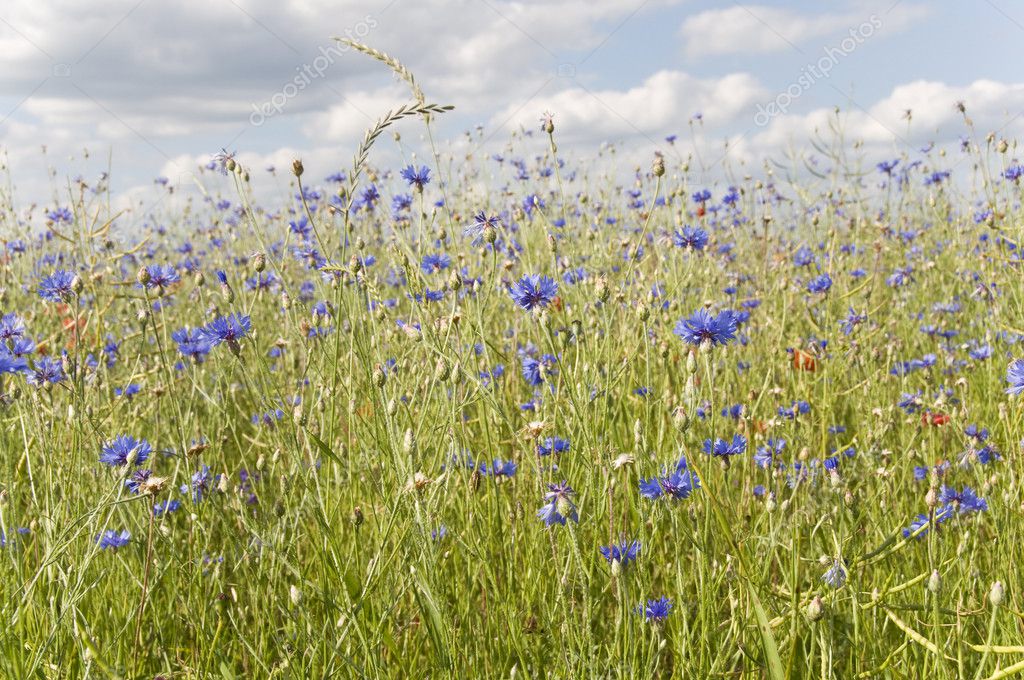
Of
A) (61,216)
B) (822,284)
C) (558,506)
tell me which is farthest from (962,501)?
(61,216)

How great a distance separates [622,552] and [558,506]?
0.18 meters

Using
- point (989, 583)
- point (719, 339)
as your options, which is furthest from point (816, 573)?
point (719, 339)

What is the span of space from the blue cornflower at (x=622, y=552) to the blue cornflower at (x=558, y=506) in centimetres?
10

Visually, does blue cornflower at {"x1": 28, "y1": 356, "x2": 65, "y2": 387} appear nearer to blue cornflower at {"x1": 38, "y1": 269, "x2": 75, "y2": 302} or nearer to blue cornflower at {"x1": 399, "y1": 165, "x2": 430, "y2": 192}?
blue cornflower at {"x1": 38, "y1": 269, "x2": 75, "y2": 302}

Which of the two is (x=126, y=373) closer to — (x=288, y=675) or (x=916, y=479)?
(x=288, y=675)

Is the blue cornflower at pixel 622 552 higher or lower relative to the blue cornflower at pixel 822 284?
lower

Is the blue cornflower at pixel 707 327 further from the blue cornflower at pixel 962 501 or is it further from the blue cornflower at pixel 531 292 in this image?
the blue cornflower at pixel 962 501

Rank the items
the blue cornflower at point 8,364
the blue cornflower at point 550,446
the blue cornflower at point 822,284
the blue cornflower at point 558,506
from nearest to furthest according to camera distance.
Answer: the blue cornflower at point 558,506 → the blue cornflower at point 8,364 → the blue cornflower at point 550,446 → the blue cornflower at point 822,284

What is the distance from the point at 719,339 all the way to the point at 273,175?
649 cm

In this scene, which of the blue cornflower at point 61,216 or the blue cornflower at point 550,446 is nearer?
the blue cornflower at point 550,446

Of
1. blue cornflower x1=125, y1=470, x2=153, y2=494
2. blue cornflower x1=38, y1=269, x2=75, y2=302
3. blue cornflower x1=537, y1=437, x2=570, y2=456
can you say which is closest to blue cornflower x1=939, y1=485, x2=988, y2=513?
blue cornflower x1=537, y1=437, x2=570, y2=456

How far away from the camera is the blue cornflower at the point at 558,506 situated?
132cm

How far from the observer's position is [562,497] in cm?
136

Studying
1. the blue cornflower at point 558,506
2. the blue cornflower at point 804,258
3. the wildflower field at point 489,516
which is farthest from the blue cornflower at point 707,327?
the blue cornflower at point 804,258
